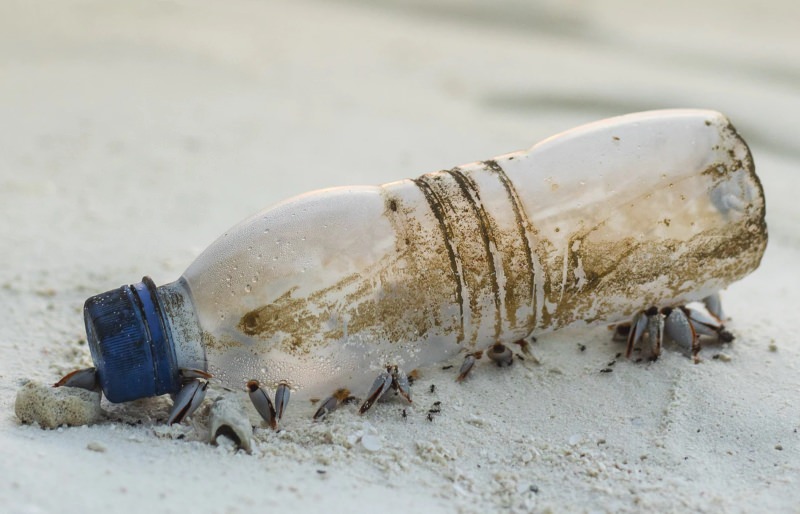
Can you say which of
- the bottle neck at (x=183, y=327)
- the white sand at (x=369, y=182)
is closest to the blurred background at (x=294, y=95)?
the white sand at (x=369, y=182)

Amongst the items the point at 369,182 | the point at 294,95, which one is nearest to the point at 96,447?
the point at 369,182

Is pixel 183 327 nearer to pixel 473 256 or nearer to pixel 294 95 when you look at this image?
pixel 473 256

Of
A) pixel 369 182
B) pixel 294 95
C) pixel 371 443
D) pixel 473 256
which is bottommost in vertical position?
pixel 371 443

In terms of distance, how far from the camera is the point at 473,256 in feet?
7.11

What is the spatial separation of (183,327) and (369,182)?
173cm

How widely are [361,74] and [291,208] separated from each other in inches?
112

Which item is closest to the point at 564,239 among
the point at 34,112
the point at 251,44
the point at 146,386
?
the point at 146,386

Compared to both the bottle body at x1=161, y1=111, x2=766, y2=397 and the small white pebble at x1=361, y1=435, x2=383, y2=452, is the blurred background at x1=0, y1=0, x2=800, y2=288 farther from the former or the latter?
the small white pebble at x1=361, y1=435, x2=383, y2=452

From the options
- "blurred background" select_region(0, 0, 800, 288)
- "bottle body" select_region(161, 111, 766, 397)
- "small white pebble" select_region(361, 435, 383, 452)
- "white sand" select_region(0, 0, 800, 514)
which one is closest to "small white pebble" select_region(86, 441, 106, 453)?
"white sand" select_region(0, 0, 800, 514)

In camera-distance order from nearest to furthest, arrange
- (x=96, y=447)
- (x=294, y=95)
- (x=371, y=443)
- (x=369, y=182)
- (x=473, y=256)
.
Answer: (x=96, y=447), (x=371, y=443), (x=473, y=256), (x=369, y=182), (x=294, y=95)

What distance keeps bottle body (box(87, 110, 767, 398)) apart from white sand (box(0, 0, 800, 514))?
0.13 m

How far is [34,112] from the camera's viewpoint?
13.6 ft

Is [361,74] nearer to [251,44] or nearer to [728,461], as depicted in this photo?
[251,44]

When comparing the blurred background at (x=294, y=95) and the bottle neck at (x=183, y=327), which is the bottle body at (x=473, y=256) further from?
the blurred background at (x=294, y=95)
